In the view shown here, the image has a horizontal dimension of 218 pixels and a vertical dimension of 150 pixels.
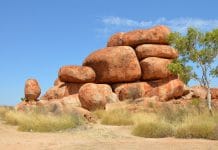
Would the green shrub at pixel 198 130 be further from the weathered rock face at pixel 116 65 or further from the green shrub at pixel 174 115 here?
the weathered rock face at pixel 116 65

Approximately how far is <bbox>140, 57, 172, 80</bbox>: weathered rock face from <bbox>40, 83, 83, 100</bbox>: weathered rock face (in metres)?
5.84

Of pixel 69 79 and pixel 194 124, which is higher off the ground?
pixel 69 79

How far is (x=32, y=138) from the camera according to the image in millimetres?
14273

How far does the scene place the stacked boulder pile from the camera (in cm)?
3041

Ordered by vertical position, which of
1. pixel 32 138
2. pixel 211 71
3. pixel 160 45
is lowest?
pixel 32 138

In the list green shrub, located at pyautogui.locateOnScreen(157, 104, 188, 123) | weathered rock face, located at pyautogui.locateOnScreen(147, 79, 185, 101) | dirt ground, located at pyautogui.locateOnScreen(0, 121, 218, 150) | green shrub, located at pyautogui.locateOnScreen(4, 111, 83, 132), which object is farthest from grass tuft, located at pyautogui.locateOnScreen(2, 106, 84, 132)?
weathered rock face, located at pyautogui.locateOnScreen(147, 79, 185, 101)

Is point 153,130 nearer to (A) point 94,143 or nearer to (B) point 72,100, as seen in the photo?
(A) point 94,143

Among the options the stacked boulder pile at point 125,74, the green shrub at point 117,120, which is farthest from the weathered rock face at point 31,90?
the green shrub at point 117,120

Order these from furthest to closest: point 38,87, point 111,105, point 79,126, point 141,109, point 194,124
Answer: point 38,87
point 111,105
point 141,109
point 79,126
point 194,124

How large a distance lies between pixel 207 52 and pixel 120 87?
10.8 m

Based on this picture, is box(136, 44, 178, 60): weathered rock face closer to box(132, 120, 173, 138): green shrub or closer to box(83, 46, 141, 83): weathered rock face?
box(83, 46, 141, 83): weathered rock face

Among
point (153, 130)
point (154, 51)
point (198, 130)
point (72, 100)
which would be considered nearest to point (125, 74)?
point (154, 51)

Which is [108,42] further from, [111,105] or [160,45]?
[111,105]

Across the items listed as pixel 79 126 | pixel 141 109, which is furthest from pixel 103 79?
pixel 79 126
